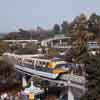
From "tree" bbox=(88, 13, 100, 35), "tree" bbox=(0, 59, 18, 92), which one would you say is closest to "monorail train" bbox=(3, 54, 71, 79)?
"tree" bbox=(0, 59, 18, 92)

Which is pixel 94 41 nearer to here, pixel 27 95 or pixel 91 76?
pixel 27 95

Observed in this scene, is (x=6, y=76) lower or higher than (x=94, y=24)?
lower

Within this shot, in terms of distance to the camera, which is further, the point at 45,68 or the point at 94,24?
the point at 94,24

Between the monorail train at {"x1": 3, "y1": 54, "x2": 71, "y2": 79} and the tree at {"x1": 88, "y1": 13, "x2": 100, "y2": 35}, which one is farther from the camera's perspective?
the tree at {"x1": 88, "y1": 13, "x2": 100, "y2": 35}

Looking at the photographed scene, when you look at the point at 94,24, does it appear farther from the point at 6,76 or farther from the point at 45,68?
the point at 6,76

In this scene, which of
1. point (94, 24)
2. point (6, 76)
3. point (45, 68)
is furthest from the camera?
point (94, 24)

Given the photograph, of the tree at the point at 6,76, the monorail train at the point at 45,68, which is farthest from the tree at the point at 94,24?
the tree at the point at 6,76

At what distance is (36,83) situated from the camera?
2552 centimetres

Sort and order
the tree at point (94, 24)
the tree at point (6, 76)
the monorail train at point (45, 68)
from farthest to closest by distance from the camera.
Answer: the tree at point (94, 24) < the tree at point (6, 76) < the monorail train at point (45, 68)

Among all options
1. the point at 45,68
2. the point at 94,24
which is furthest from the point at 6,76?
the point at 94,24

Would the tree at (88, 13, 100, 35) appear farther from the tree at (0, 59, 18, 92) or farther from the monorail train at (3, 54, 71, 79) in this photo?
the tree at (0, 59, 18, 92)

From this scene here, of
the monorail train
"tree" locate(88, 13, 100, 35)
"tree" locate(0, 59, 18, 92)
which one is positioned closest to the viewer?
the monorail train

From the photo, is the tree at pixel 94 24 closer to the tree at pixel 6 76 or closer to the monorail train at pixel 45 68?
the monorail train at pixel 45 68

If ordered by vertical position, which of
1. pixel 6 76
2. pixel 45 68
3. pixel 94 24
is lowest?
pixel 6 76
